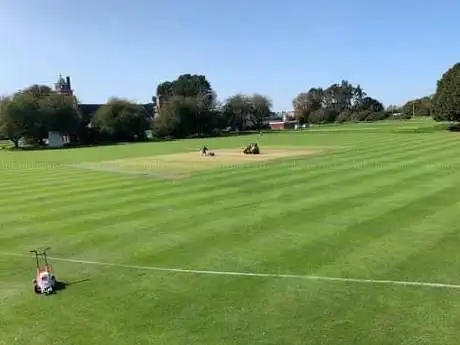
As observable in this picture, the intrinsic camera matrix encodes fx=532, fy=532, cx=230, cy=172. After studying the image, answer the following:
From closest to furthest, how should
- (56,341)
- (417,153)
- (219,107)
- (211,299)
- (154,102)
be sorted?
(56,341) → (211,299) → (417,153) → (219,107) → (154,102)

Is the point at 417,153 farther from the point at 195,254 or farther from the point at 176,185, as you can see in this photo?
the point at 195,254

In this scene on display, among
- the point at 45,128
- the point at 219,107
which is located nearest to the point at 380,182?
the point at 45,128

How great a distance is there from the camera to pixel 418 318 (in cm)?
867

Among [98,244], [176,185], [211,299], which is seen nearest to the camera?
[211,299]

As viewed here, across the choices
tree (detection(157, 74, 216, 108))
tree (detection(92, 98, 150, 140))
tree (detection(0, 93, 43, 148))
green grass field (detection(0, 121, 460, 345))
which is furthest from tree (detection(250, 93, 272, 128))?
green grass field (detection(0, 121, 460, 345))

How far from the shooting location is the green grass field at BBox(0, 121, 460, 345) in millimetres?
8648

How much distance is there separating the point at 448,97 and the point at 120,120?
2372 inches

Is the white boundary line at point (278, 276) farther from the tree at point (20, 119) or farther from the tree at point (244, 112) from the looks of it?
the tree at point (244, 112)

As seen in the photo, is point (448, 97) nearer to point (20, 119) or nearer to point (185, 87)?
point (20, 119)

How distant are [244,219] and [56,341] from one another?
921 cm

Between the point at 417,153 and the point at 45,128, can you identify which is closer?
the point at 417,153

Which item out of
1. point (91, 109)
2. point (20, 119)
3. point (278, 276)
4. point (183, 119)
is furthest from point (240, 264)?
point (91, 109)

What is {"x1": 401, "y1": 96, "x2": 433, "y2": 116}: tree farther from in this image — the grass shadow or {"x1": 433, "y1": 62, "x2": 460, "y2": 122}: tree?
the grass shadow

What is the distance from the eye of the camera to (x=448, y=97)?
257 feet
